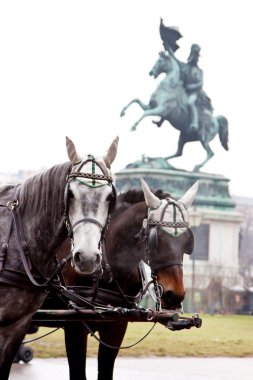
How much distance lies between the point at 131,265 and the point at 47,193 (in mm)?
1963

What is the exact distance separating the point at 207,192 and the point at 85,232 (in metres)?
39.9

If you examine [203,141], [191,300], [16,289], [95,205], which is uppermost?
[203,141]

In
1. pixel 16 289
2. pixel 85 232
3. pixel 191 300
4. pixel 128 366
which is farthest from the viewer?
pixel 191 300

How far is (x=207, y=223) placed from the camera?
45375 mm

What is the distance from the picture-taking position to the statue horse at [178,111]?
43.1 metres

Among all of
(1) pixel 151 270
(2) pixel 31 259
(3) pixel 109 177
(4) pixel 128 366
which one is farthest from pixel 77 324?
(4) pixel 128 366

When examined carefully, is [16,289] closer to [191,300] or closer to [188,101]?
[191,300]

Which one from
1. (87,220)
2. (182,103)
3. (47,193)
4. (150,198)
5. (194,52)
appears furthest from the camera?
(194,52)

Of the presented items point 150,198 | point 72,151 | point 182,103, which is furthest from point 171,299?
point 182,103

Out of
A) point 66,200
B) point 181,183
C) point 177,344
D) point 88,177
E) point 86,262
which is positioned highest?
point 181,183

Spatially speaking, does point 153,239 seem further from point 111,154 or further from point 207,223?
point 207,223

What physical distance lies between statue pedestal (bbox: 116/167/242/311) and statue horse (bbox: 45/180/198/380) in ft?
111

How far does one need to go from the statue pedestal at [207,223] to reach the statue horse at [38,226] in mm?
35598

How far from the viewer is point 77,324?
304 inches
